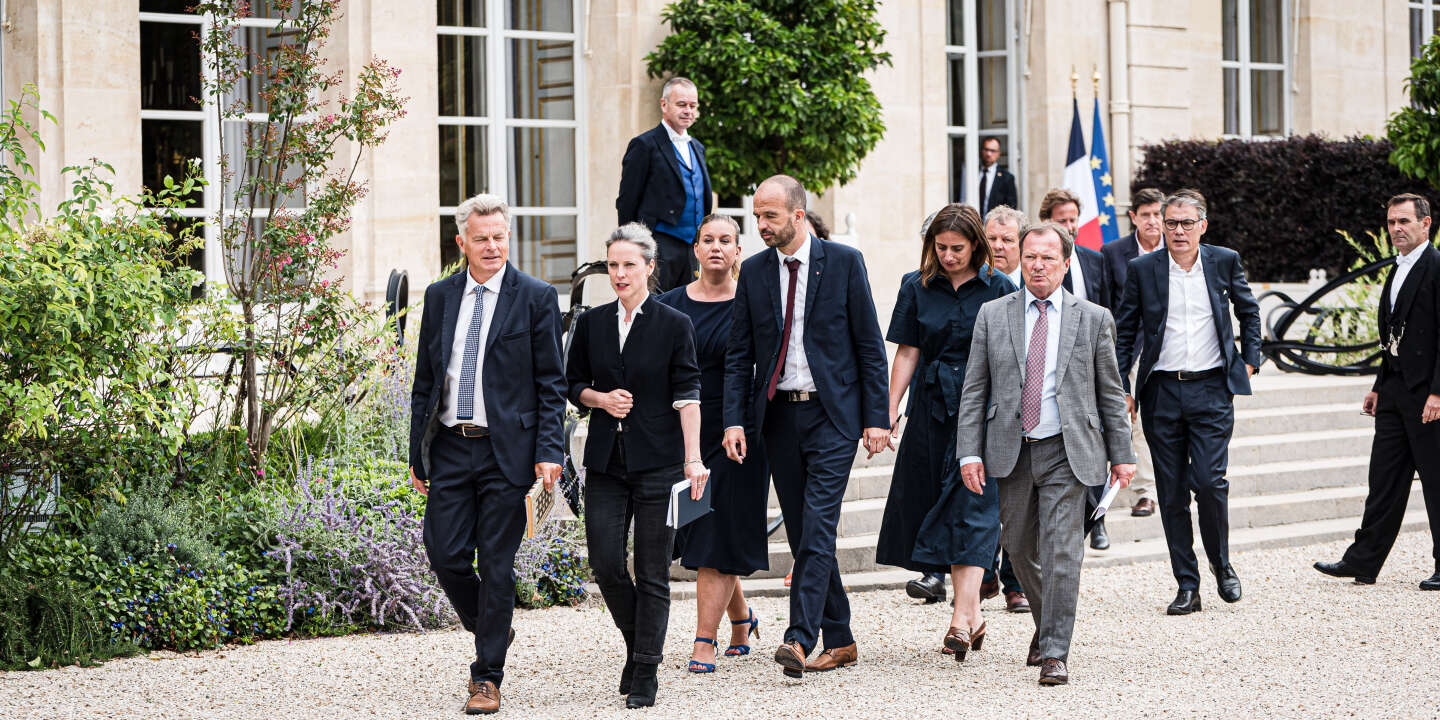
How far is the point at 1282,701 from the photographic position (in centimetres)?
555

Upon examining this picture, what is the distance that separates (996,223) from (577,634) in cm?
254

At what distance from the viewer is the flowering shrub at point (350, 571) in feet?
22.8

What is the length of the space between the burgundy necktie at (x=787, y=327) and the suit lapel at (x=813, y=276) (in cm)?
6

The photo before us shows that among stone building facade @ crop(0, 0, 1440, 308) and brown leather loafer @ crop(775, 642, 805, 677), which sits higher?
stone building facade @ crop(0, 0, 1440, 308)

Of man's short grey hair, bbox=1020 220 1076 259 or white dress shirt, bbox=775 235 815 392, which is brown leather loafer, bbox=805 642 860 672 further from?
man's short grey hair, bbox=1020 220 1076 259

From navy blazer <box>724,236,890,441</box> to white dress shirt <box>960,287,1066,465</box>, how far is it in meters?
0.46

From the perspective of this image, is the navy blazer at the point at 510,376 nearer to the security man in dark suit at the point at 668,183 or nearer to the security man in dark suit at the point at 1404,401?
the security man in dark suit at the point at 668,183

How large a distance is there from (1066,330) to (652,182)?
3502 millimetres

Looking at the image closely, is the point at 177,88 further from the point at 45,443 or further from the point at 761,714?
the point at 761,714

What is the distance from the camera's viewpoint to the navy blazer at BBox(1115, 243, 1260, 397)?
289 inches

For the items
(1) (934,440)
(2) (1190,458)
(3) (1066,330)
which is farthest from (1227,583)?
(3) (1066,330)

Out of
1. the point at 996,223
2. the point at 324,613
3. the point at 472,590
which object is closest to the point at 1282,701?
the point at 996,223

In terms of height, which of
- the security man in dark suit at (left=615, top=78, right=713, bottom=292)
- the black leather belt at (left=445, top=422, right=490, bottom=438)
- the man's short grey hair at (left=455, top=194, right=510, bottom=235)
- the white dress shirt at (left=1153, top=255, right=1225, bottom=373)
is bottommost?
the black leather belt at (left=445, top=422, right=490, bottom=438)

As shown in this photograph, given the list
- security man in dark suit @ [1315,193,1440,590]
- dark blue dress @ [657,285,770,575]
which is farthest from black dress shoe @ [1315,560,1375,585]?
dark blue dress @ [657,285,770,575]
